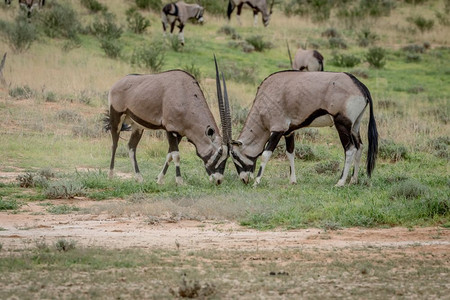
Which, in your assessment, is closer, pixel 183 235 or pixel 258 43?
pixel 183 235

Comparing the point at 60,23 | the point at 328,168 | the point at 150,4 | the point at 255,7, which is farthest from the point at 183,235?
the point at 255,7

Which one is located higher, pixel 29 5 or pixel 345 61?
pixel 29 5

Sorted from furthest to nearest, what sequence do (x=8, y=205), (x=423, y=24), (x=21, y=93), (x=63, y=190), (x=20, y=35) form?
1. (x=423, y=24)
2. (x=20, y=35)
3. (x=21, y=93)
4. (x=63, y=190)
5. (x=8, y=205)

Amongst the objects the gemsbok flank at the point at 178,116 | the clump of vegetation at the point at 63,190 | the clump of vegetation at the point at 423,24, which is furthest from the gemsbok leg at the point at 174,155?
the clump of vegetation at the point at 423,24

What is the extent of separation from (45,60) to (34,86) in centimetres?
335

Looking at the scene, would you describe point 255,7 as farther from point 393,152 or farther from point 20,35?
point 393,152

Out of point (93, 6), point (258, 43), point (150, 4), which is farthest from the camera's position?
point (150, 4)

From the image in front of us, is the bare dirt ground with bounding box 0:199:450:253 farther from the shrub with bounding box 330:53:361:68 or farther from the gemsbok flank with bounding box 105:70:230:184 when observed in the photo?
the shrub with bounding box 330:53:361:68

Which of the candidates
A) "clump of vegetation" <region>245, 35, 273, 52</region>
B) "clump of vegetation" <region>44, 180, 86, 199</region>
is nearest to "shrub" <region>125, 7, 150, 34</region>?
"clump of vegetation" <region>245, 35, 273, 52</region>

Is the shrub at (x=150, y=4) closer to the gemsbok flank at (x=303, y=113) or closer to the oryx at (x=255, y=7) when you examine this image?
the oryx at (x=255, y=7)

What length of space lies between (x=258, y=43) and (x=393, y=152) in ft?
48.5

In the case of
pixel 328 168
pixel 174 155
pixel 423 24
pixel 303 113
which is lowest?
pixel 328 168

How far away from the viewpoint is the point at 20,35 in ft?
77.4

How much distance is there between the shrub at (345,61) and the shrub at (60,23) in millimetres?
8957
